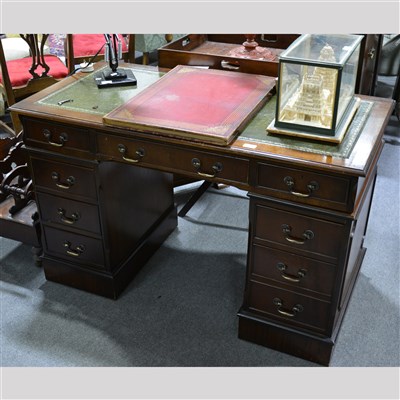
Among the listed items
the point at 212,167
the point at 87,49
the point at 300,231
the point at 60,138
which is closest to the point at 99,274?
the point at 60,138

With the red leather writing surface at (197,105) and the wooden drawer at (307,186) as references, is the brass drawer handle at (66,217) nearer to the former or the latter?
the red leather writing surface at (197,105)

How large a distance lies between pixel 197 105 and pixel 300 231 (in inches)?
19.5

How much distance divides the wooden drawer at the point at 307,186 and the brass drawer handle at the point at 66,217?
2.36 feet

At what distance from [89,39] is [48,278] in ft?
5.37

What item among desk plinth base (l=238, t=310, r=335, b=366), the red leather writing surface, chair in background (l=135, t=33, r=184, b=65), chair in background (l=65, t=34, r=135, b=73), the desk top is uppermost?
the red leather writing surface

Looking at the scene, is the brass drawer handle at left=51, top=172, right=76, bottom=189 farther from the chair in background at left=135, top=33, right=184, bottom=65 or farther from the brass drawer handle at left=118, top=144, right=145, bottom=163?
the chair in background at left=135, top=33, right=184, bottom=65

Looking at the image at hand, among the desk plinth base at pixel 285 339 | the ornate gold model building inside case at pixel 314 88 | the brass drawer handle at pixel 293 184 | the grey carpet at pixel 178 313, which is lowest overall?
the grey carpet at pixel 178 313

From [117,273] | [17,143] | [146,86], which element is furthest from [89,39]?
[117,273]

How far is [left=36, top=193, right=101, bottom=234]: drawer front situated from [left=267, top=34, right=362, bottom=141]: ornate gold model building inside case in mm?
725

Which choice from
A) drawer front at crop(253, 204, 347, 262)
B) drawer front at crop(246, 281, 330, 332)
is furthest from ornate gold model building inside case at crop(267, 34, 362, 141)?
drawer front at crop(246, 281, 330, 332)

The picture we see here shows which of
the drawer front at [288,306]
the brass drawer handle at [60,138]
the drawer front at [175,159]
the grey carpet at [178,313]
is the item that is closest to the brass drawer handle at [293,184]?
the drawer front at [175,159]

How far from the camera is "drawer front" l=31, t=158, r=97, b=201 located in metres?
1.80

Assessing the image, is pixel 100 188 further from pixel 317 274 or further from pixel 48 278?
pixel 317 274

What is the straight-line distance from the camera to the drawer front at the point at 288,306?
1667 mm
